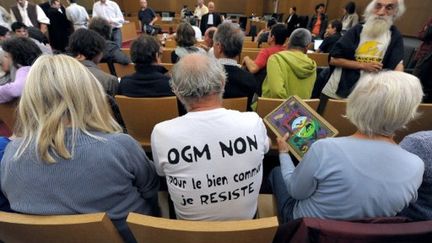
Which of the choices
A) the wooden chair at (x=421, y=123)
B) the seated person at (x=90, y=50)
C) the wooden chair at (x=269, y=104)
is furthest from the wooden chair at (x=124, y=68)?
the wooden chair at (x=421, y=123)

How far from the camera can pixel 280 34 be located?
2.50 metres

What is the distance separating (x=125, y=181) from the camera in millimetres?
1012

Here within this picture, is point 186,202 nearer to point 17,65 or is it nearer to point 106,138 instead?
point 106,138

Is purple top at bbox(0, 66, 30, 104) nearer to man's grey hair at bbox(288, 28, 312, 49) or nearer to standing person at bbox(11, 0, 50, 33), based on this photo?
man's grey hair at bbox(288, 28, 312, 49)

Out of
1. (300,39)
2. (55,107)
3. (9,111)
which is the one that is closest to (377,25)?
(300,39)

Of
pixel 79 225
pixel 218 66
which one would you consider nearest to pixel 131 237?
pixel 79 225

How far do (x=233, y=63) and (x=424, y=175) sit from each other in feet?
4.74

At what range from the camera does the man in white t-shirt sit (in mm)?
966

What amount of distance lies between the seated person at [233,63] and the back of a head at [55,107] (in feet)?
3.75

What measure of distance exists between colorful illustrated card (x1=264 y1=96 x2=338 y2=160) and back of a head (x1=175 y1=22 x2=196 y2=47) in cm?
172

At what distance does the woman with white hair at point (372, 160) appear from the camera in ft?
2.87

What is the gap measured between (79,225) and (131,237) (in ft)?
1.24

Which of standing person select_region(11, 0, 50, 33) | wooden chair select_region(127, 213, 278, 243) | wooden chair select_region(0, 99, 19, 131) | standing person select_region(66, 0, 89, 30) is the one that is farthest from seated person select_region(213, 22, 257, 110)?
standing person select_region(66, 0, 89, 30)

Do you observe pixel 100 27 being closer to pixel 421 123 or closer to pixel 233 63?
pixel 233 63
